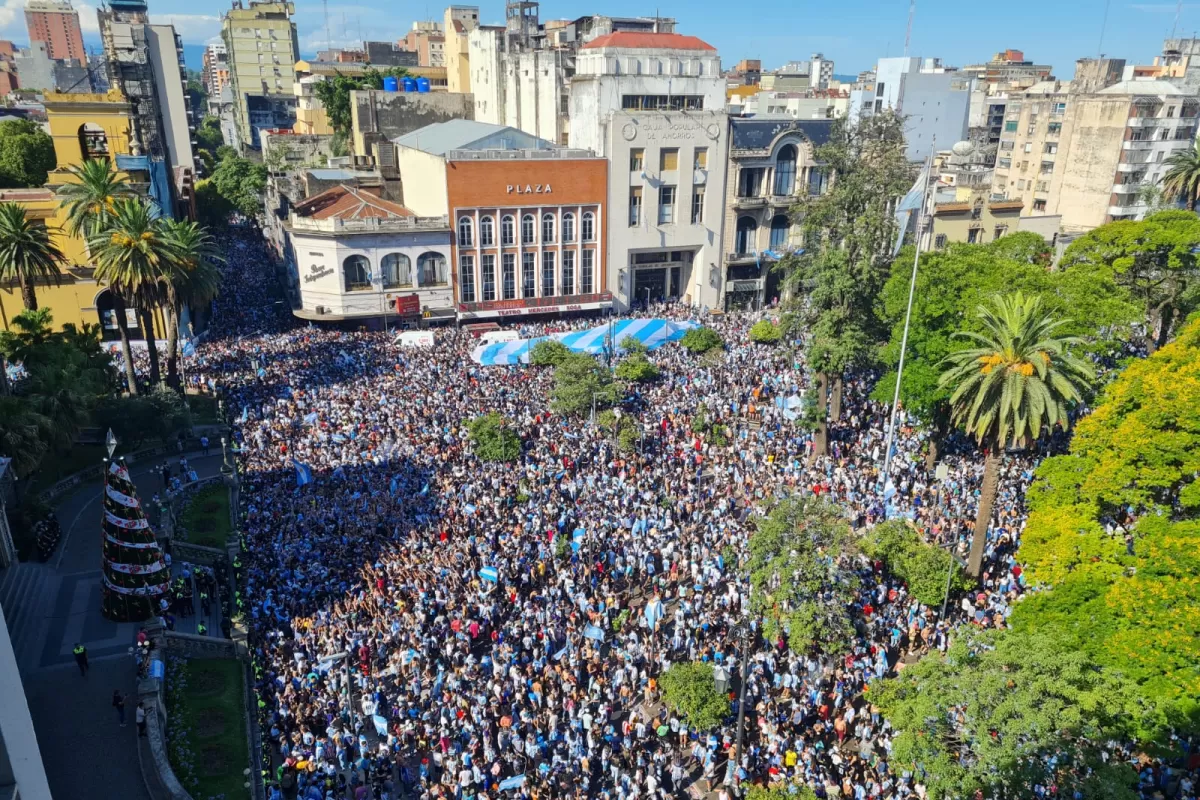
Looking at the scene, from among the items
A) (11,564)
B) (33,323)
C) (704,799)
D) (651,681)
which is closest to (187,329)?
(33,323)

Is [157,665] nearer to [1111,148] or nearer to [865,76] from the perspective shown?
[1111,148]

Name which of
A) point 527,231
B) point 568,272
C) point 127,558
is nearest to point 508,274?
point 527,231

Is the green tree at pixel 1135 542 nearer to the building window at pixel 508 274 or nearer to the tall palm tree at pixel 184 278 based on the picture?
the tall palm tree at pixel 184 278

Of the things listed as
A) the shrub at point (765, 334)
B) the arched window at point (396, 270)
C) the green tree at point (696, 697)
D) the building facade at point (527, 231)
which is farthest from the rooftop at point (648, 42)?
the green tree at point (696, 697)

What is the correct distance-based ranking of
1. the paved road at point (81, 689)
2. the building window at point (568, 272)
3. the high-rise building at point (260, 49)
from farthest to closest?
1. the high-rise building at point (260, 49)
2. the building window at point (568, 272)
3. the paved road at point (81, 689)

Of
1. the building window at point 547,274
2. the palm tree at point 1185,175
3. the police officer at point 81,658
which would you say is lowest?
the police officer at point 81,658

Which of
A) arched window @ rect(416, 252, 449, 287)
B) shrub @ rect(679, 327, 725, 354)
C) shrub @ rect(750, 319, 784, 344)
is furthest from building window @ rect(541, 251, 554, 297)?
shrub @ rect(750, 319, 784, 344)

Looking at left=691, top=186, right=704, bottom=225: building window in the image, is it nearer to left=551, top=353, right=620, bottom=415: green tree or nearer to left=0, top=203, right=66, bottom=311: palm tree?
left=551, top=353, right=620, bottom=415: green tree
